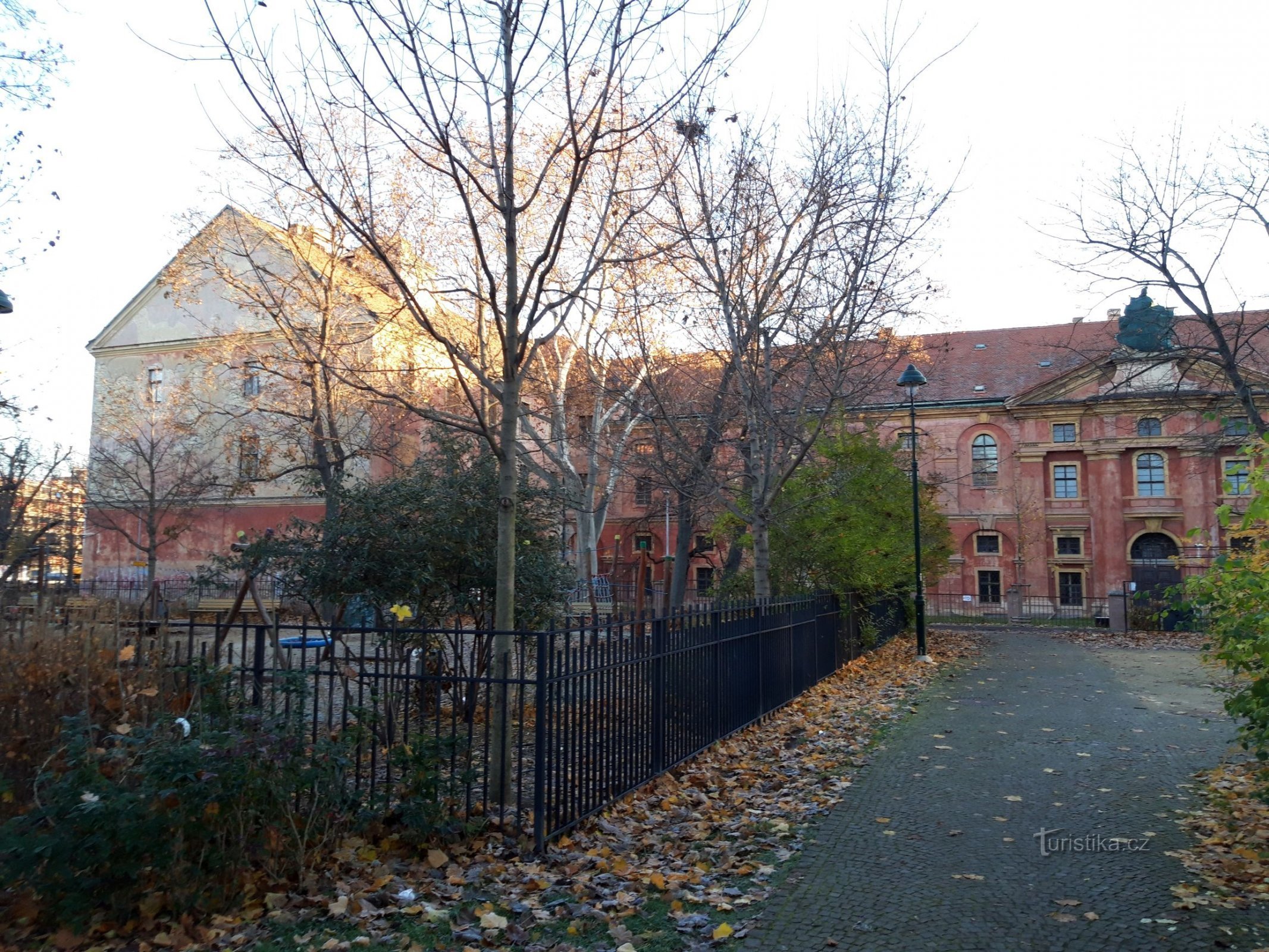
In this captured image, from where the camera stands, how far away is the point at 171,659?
6645 mm

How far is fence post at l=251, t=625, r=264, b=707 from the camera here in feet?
20.4

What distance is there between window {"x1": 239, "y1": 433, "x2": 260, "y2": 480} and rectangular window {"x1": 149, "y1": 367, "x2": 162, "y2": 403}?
10.3 metres

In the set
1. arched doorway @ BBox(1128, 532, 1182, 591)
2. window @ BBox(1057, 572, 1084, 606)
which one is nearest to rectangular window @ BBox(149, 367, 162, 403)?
window @ BBox(1057, 572, 1084, 606)

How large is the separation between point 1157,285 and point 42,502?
2248 cm

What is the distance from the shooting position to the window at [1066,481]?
45.9 meters

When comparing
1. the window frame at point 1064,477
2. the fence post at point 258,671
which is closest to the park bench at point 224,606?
the fence post at point 258,671

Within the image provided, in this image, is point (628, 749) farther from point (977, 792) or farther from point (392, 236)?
point (392, 236)

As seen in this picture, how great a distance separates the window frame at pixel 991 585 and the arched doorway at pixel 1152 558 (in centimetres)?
581

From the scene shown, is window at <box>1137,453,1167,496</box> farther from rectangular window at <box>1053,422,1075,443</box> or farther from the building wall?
rectangular window at <box>1053,422,1075,443</box>

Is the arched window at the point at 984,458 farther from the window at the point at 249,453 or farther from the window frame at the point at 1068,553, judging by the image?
the window at the point at 249,453

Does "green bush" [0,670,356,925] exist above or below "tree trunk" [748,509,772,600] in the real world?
below

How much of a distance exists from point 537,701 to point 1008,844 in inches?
128

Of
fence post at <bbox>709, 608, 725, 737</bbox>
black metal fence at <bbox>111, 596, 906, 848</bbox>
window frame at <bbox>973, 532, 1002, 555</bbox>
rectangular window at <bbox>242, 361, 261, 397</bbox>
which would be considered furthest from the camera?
window frame at <bbox>973, 532, 1002, 555</bbox>

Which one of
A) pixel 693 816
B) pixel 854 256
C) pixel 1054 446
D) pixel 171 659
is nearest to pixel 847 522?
pixel 854 256
